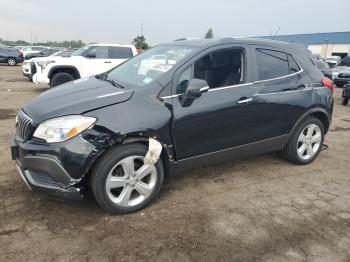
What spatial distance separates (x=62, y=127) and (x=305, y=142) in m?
3.53

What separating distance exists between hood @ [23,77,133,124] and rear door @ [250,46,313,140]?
1.75m

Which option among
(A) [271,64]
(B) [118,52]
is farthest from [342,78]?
(A) [271,64]

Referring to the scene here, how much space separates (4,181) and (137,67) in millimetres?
2147

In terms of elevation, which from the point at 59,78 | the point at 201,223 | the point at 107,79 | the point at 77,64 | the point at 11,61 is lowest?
the point at 201,223

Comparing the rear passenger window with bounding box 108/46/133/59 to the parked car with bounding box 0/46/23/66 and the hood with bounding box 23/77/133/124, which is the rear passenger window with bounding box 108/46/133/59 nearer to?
the hood with bounding box 23/77/133/124

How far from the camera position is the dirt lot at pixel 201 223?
284 centimetres

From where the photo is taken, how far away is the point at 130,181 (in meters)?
3.32

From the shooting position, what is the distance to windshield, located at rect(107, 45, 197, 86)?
3.69 meters

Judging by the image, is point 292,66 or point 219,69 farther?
point 292,66

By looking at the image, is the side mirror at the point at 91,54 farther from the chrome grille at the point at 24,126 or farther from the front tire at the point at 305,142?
the front tire at the point at 305,142

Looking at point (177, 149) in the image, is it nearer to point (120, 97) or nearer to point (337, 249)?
point (120, 97)

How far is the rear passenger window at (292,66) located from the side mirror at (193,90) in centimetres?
164

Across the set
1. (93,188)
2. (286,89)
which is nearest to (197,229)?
(93,188)

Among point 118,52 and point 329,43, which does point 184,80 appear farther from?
point 329,43
